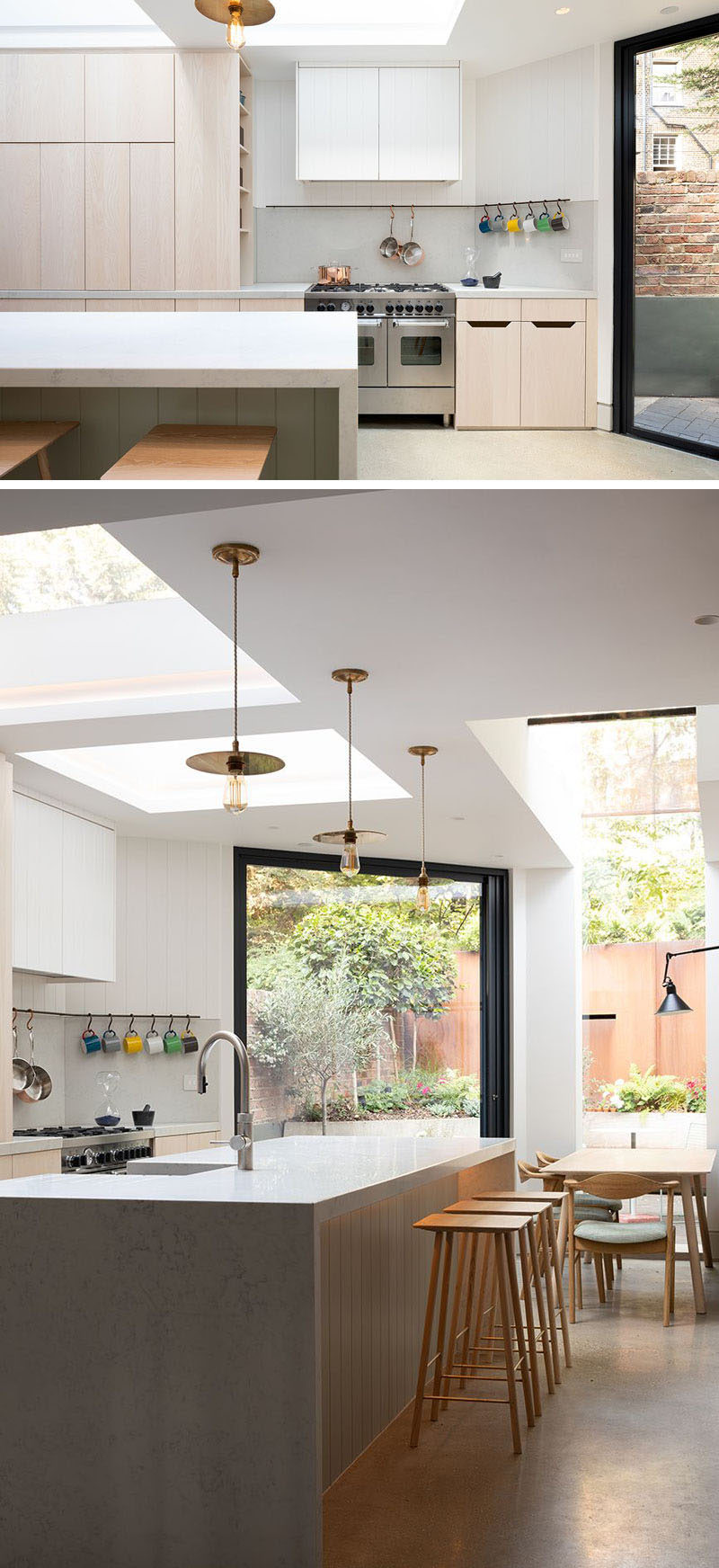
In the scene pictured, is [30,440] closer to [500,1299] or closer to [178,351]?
[178,351]

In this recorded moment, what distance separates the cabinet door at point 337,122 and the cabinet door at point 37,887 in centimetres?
397

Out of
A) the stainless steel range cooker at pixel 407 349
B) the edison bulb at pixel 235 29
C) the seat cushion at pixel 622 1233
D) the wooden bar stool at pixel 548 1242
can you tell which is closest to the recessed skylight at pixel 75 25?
the stainless steel range cooker at pixel 407 349

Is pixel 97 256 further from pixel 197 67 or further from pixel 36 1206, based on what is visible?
pixel 36 1206

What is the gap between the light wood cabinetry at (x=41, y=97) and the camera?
288 inches

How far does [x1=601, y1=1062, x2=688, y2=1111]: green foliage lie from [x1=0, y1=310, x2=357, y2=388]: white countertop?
9016 millimetres

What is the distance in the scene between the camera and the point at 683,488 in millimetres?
2859

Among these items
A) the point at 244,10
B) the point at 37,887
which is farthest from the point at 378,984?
the point at 244,10

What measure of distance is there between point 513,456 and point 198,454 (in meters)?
4.44

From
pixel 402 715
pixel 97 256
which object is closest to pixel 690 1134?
pixel 402 715

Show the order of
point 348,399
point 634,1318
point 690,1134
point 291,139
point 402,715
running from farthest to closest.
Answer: point 690,1134
point 291,139
point 634,1318
point 402,715
point 348,399

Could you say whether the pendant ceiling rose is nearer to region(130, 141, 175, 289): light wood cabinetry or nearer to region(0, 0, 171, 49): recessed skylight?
region(130, 141, 175, 289): light wood cabinetry

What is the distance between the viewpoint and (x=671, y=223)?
6238 millimetres

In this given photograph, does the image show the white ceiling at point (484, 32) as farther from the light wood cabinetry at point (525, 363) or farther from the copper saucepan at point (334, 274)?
the light wood cabinetry at point (525, 363)

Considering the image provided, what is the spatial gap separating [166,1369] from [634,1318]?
3.68 m
